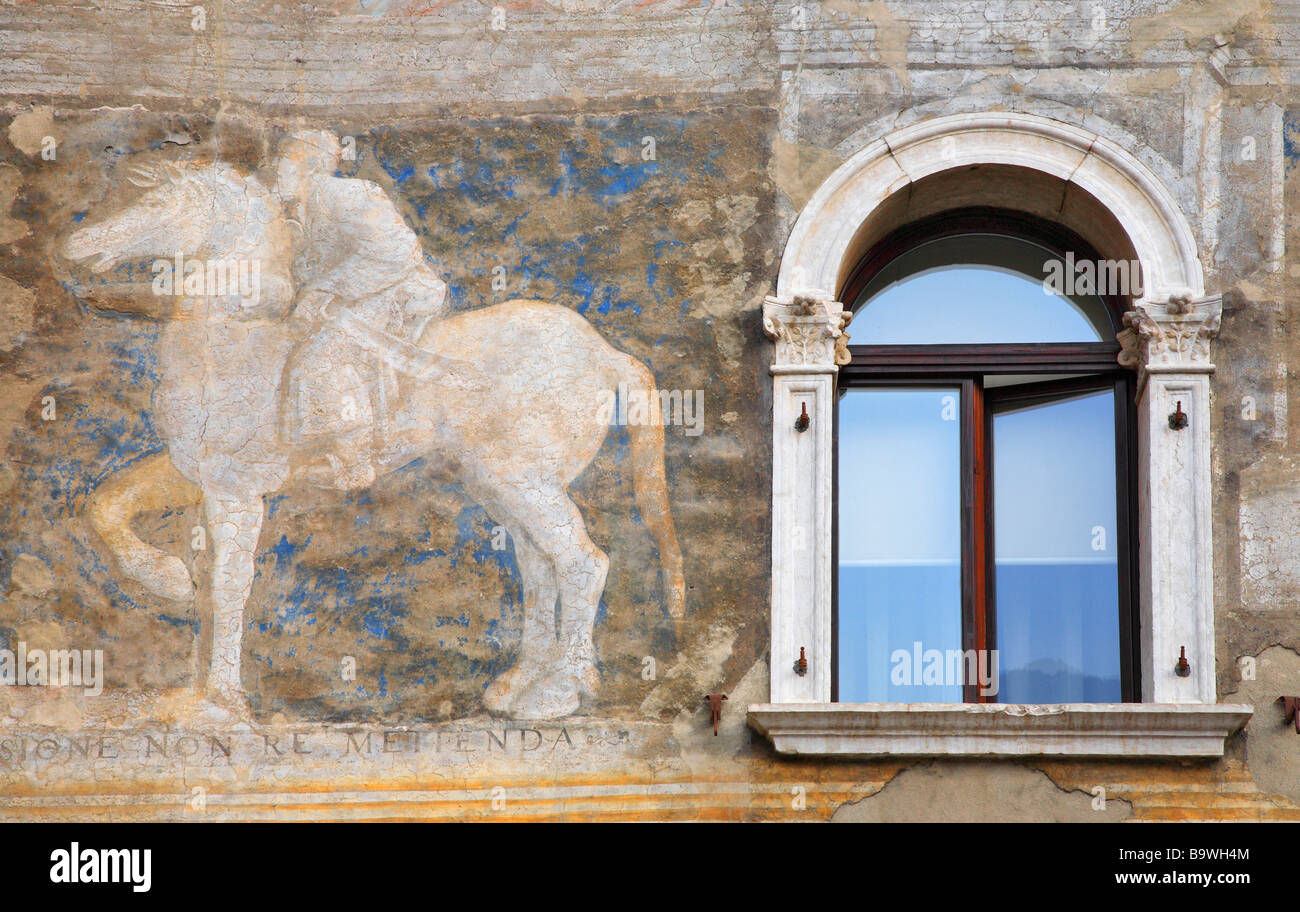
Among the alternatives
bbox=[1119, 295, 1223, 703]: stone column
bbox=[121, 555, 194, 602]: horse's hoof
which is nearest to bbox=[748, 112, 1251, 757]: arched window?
bbox=[1119, 295, 1223, 703]: stone column

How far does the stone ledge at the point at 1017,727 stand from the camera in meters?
6.50

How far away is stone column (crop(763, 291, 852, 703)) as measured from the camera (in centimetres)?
676

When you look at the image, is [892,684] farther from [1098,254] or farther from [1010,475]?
[1098,254]

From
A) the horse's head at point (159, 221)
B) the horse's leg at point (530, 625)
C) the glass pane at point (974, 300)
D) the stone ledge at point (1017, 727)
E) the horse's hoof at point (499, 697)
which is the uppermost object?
the horse's head at point (159, 221)

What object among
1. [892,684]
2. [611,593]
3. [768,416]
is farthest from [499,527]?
[892,684]

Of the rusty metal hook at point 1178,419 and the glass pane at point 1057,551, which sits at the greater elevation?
the rusty metal hook at point 1178,419

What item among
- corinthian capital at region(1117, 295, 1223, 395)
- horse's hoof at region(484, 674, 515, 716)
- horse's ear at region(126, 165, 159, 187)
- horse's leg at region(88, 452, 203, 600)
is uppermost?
horse's ear at region(126, 165, 159, 187)

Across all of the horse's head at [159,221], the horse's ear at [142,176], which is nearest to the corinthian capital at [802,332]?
the horse's head at [159,221]

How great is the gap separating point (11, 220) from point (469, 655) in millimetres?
2606

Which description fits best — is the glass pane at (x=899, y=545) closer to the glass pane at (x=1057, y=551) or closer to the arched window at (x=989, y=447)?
the arched window at (x=989, y=447)

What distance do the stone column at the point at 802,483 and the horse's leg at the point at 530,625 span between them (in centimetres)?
86

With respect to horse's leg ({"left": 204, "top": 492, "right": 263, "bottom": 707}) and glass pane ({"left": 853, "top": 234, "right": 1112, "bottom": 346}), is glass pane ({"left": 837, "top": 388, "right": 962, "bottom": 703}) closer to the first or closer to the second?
glass pane ({"left": 853, "top": 234, "right": 1112, "bottom": 346})

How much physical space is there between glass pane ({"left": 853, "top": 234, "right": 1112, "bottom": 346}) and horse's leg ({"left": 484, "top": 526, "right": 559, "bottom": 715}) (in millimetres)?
1597

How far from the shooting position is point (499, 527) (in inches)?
276
